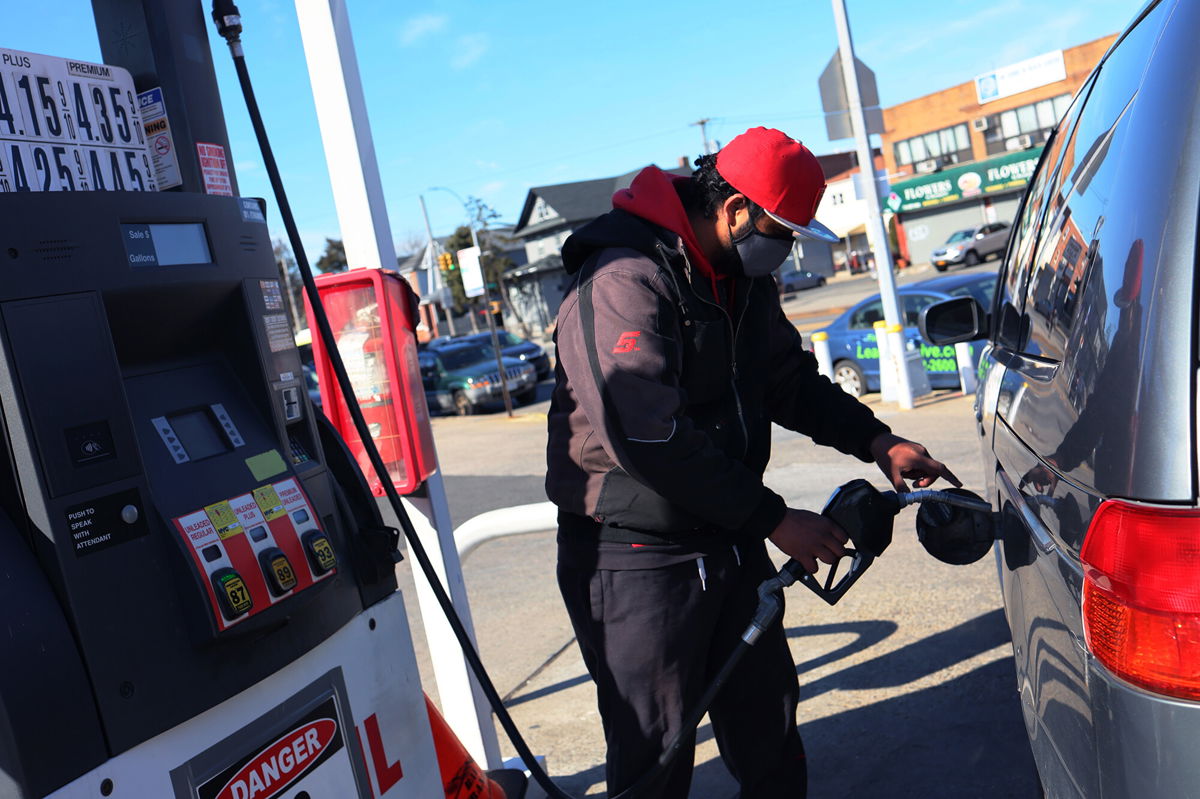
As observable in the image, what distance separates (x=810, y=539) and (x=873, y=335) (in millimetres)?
10661

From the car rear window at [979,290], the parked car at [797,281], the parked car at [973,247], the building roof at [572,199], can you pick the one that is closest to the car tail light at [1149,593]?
the car rear window at [979,290]

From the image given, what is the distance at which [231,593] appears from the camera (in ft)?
5.97

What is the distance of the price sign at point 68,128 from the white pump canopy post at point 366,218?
107 centimetres

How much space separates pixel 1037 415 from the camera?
6.33 ft

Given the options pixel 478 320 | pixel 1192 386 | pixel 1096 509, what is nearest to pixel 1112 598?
pixel 1096 509

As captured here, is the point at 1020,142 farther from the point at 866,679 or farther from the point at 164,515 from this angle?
the point at 164,515

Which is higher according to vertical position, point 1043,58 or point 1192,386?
point 1043,58

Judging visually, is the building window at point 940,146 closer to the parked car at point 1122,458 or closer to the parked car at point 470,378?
the parked car at point 470,378

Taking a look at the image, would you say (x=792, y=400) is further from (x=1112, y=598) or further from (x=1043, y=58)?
(x=1043, y=58)

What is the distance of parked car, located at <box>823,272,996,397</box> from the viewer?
39.1 ft

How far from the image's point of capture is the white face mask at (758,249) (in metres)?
2.53

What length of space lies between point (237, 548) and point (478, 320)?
6628 centimetres

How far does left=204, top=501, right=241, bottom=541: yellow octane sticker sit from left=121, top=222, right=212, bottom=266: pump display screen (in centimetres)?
45

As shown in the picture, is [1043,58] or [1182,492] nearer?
[1182,492]
